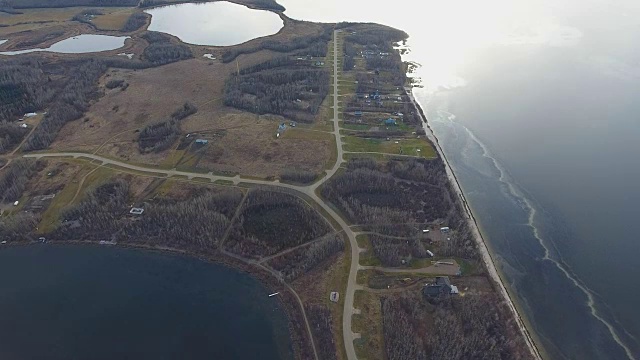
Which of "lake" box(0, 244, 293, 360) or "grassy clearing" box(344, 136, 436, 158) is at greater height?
"grassy clearing" box(344, 136, 436, 158)

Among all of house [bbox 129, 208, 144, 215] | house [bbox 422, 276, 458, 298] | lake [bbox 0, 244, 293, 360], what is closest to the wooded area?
lake [bbox 0, 244, 293, 360]

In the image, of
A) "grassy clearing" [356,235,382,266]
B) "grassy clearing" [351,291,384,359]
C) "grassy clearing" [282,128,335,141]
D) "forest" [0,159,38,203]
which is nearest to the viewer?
"grassy clearing" [351,291,384,359]

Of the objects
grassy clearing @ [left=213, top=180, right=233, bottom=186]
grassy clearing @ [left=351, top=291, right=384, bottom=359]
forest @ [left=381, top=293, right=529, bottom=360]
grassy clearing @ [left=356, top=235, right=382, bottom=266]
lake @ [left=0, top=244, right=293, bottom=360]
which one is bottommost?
lake @ [left=0, top=244, right=293, bottom=360]

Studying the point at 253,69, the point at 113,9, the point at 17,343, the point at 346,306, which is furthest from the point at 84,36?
the point at 346,306

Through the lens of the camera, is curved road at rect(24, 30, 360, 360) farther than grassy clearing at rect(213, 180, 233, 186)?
No

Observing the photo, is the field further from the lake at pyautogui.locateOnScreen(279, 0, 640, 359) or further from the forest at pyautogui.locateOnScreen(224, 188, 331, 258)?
the lake at pyautogui.locateOnScreen(279, 0, 640, 359)

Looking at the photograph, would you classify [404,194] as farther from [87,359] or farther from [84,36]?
[84,36]

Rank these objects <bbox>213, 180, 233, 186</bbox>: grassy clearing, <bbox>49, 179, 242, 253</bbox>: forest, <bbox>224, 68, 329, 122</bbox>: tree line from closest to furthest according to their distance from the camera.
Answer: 1. <bbox>49, 179, 242, 253</bbox>: forest
2. <bbox>213, 180, 233, 186</bbox>: grassy clearing
3. <bbox>224, 68, 329, 122</bbox>: tree line
